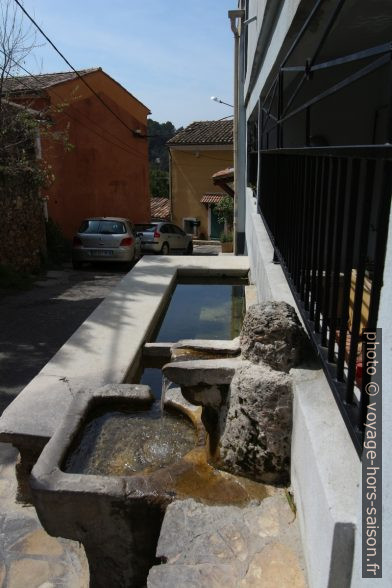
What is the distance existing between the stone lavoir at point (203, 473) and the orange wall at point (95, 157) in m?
13.9

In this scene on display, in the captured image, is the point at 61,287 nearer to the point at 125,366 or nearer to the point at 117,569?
the point at 125,366

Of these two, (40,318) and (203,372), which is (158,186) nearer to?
(40,318)

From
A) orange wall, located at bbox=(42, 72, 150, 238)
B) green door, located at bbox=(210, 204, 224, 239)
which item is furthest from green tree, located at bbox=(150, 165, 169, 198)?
orange wall, located at bbox=(42, 72, 150, 238)

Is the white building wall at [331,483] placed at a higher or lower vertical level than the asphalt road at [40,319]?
higher

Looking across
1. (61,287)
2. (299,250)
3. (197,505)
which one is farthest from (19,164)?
(197,505)

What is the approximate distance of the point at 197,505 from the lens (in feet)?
6.91

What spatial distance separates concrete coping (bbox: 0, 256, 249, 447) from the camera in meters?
3.24

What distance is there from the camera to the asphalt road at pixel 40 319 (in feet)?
17.7

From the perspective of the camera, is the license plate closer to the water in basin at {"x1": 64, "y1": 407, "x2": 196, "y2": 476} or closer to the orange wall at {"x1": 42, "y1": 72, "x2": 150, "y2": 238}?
the orange wall at {"x1": 42, "y1": 72, "x2": 150, "y2": 238}

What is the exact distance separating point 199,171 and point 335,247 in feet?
89.8

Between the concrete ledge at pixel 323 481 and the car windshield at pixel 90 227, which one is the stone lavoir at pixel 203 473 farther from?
the car windshield at pixel 90 227

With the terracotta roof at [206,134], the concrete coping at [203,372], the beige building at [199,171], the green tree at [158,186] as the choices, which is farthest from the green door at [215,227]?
the concrete coping at [203,372]

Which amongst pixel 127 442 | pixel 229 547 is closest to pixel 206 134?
pixel 127 442

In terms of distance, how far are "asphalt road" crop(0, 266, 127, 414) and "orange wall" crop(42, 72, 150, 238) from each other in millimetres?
5630
